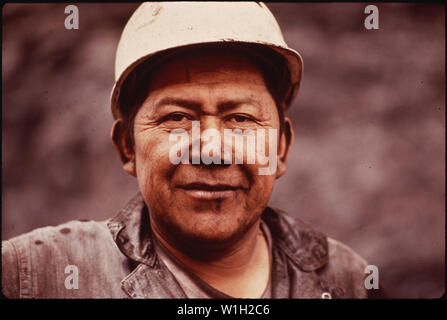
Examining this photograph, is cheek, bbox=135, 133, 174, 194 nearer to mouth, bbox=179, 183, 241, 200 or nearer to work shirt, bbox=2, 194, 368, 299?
mouth, bbox=179, 183, 241, 200

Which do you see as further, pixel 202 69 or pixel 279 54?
pixel 279 54

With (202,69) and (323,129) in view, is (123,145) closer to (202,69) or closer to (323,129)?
(202,69)

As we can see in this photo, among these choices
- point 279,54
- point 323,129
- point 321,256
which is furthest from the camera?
point 323,129

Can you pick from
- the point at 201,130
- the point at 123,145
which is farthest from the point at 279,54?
the point at 123,145

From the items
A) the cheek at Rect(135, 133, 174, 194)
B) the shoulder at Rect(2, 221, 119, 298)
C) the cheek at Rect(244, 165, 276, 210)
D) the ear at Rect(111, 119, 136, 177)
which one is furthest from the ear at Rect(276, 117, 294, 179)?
the shoulder at Rect(2, 221, 119, 298)

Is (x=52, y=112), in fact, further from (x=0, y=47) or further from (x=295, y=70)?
(x=295, y=70)

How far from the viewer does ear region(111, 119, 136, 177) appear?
7.00 ft

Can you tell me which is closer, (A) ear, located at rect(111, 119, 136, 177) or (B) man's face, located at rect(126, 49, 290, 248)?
(B) man's face, located at rect(126, 49, 290, 248)

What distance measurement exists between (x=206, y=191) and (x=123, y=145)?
0.47 meters

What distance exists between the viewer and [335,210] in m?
2.71

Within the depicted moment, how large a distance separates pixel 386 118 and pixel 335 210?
543mm

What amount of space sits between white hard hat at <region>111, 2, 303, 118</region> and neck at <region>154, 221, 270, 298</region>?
0.73m

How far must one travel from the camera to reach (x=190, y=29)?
1.89 meters
